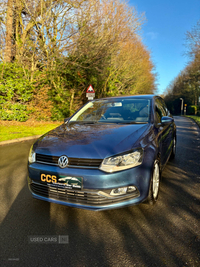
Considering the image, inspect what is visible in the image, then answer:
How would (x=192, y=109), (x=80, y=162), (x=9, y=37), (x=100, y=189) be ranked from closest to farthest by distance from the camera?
(x=100, y=189) → (x=80, y=162) → (x=9, y=37) → (x=192, y=109)

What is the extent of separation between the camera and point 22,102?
14109 mm

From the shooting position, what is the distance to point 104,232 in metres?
2.49

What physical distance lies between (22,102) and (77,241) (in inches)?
514

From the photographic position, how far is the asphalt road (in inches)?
81.2

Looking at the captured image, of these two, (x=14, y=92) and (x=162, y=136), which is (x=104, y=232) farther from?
(x=14, y=92)

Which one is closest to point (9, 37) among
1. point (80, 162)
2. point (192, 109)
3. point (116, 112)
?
point (116, 112)

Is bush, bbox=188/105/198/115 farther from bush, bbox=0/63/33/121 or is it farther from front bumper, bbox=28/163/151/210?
front bumper, bbox=28/163/151/210

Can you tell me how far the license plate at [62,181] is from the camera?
250 centimetres

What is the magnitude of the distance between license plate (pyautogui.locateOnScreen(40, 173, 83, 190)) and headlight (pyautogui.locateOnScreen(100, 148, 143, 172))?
0.32 meters

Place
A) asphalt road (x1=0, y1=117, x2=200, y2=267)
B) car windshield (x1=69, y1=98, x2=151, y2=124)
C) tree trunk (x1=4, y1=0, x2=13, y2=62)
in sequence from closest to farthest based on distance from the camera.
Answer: asphalt road (x1=0, y1=117, x2=200, y2=267) < car windshield (x1=69, y1=98, x2=151, y2=124) < tree trunk (x1=4, y1=0, x2=13, y2=62)

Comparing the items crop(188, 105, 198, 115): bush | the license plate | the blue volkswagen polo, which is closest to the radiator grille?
the blue volkswagen polo

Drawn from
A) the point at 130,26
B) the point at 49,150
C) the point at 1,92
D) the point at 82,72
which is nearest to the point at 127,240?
the point at 49,150

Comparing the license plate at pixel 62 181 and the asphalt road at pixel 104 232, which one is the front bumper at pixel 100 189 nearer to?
the license plate at pixel 62 181

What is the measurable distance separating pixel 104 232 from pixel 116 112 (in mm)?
2181
